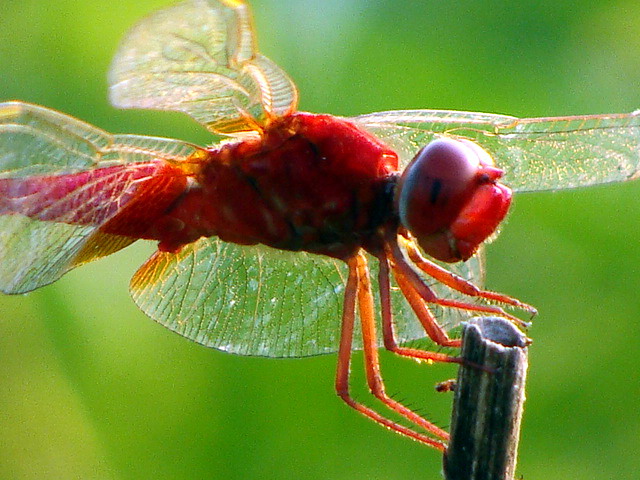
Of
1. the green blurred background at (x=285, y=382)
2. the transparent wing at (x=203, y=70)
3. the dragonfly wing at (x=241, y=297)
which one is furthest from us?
the green blurred background at (x=285, y=382)

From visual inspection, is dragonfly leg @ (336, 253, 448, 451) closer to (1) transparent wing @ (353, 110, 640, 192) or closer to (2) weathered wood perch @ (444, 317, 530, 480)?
(1) transparent wing @ (353, 110, 640, 192)

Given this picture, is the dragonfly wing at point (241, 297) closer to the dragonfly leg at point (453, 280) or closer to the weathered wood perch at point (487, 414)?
the dragonfly leg at point (453, 280)

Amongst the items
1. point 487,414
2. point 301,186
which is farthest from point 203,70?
point 487,414

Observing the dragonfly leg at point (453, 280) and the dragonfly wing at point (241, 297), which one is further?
the dragonfly wing at point (241, 297)

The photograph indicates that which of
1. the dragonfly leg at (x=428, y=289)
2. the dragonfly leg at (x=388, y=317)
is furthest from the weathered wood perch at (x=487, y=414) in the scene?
the dragonfly leg at (x=388, y=317)

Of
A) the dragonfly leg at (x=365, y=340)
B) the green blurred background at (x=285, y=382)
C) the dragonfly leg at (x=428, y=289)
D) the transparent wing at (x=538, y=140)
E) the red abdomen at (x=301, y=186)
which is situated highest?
the transparent wing at (x=538, y=140)

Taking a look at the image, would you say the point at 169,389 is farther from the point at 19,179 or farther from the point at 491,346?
the point at 491,346

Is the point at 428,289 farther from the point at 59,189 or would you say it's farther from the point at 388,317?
the point at 59,189
